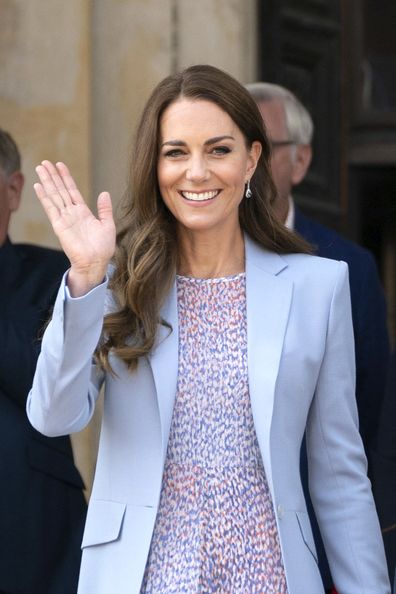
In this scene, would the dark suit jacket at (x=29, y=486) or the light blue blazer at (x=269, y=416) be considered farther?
the dark suit jacket at (x=29, y=486)

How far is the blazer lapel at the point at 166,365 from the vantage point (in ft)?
12.0

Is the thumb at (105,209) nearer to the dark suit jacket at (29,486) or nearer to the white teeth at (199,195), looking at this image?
the white teeth at (199,195)

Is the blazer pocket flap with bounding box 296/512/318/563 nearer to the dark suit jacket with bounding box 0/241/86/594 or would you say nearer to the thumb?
the thumb

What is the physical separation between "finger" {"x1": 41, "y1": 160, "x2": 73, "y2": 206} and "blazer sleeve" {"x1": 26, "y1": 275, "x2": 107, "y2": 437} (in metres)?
0.20

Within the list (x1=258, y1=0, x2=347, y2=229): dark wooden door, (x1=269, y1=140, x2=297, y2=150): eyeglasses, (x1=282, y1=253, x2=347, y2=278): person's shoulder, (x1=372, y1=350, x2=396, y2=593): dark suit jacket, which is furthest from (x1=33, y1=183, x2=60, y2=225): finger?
(x1=258, y1=0, x2=347, y2=229): dark wooden door

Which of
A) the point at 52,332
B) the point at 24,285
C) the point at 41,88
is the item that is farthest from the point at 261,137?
the point at 41,88

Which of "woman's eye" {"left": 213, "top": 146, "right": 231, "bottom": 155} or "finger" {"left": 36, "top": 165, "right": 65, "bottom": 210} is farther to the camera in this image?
"woman's eye" {"left": 213, "top": 146, "right": 231, "bottom": 155}

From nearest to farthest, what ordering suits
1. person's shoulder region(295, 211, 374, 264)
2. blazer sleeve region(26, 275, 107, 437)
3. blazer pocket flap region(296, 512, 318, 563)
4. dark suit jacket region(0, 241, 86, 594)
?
1. blazer sleeve region(26, 275, 107, 437)
2. blazer pocket flap region(296, 512, 318, 563)
3. dark suit jacket region(0, 241, 86, 594)
4. person's shoulder region(295, 211, 374, 264)

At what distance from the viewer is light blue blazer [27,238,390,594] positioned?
3605 mm

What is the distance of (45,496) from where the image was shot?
4.90 m

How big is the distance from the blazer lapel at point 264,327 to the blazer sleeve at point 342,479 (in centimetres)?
13

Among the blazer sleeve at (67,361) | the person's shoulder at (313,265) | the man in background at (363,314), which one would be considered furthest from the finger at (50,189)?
the man in background at (363,314)

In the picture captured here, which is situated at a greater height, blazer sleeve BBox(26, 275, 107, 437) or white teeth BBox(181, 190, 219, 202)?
white teeth BBox(181, 190, 219, 202)

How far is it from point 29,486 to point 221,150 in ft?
4.74
